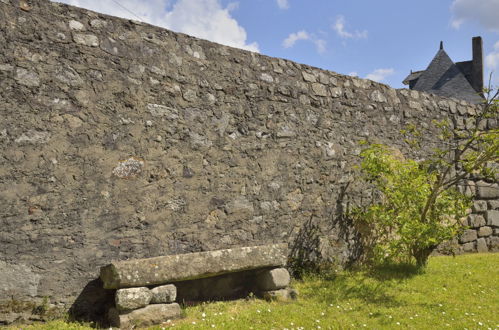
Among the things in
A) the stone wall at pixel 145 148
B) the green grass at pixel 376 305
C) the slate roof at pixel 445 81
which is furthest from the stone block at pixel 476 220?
the slate roof at pixel 445 81

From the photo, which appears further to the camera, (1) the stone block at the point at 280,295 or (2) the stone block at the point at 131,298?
(1) the stone block at the point at 280,295

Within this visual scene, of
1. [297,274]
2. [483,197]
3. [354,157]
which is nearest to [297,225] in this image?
[297,274]

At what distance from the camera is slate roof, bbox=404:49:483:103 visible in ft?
61.7

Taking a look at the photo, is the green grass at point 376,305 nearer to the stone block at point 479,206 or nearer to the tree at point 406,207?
the tree at point 406,207

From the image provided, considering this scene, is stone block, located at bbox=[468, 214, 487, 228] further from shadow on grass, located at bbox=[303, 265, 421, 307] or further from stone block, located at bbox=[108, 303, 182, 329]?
stone block, located at bbox=[108, 303, 182, 329]

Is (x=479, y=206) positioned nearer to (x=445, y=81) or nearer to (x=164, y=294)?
(x=164, y=294)

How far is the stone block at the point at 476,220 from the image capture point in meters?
7.13

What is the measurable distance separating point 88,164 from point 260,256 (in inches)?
72.5

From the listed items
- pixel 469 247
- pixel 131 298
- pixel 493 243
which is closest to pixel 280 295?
pixel 131 298

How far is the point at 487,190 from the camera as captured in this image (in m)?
7.41

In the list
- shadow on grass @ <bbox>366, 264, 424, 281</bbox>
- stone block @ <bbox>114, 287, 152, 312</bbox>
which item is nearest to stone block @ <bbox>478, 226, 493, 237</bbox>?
shadow on grass @ <bbox>366, 264, 424, 281</bbox>

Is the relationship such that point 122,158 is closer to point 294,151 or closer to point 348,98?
point 294,151

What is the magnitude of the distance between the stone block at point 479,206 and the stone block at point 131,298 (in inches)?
230

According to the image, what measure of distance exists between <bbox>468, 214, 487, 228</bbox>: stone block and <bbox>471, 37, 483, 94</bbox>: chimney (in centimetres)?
1710
